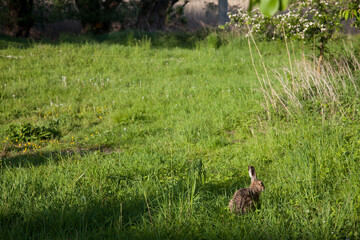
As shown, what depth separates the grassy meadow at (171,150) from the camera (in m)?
2.71

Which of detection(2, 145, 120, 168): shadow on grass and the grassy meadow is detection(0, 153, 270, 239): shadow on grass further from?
detection(2, 145, 120, 168): shadow on grass

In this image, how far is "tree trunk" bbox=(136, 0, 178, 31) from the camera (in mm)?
20234

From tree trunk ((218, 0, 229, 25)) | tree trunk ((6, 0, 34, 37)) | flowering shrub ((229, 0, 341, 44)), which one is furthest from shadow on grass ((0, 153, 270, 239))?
tree trunk ((218, 0, 229, 25))

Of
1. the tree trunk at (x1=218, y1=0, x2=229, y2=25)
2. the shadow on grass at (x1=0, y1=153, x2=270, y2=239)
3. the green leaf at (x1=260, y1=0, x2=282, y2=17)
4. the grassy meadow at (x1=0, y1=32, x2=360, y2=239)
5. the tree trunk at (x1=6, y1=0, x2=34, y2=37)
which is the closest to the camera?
the green leaf at (x1=260, y1=0, x2=282, y2=17)

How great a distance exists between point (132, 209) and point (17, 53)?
9.19 meters

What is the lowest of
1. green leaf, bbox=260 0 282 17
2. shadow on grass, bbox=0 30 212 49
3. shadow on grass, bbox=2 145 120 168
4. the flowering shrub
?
shadow on grass, bbox=2 145 120 168

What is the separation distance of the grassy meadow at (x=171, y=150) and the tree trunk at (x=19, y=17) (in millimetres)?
6189

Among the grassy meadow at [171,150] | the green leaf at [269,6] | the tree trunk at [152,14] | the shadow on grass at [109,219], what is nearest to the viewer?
the green leaf at [269,6]

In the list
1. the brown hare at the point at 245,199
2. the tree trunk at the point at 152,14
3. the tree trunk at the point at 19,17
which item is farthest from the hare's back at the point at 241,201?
the tree trunk at the point at 152,14

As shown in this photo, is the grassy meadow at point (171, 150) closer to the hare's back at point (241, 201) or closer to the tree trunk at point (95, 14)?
the hare's back at point (241, 201)

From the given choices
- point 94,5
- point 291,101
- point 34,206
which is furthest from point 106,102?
point 94,5

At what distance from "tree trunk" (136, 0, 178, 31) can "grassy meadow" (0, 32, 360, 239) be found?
1107 cm

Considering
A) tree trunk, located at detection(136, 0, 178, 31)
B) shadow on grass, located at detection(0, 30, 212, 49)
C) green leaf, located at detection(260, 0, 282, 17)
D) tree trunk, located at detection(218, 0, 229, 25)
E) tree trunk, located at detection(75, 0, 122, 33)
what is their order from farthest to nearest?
tree trunk, located at detection(136, 0, 178, 31) < tree trunk, located at detection(218, 0, 229, 25) < tree trunk, located at detection(75, 0, 122, 33) < shadow on grass, located at detection(0, 30, 212, 49) < green leaf, located at detection(260, 0, 282, 17)

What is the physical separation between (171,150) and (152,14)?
58.9ft
